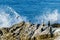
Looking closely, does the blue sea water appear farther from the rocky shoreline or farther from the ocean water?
the rocky shoreline

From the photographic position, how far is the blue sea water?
3607 centimetres

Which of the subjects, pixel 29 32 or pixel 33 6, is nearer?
pixel 29 32

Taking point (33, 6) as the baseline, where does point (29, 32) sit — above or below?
above

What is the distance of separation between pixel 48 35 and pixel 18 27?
3.40 meters

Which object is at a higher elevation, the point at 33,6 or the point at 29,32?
the point at 29,32

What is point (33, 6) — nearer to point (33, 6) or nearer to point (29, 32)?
point (33, 6)

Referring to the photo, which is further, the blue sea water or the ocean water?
the blue sea water

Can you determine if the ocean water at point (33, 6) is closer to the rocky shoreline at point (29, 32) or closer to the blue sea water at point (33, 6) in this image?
the blue sea water at point (33, 6)

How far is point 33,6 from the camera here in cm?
4034

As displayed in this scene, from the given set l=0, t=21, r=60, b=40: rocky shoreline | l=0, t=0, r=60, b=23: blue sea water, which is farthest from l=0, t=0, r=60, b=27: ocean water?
l=0, t=21, r=60, b=40: rocky shoreline

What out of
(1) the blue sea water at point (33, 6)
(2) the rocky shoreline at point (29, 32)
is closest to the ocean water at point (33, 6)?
(1) the blue sea water at point (33, 6)

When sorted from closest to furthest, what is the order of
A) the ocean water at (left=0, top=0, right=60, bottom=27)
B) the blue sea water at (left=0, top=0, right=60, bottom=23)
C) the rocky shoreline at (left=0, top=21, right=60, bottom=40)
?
the rocky shoreline at (left=0, top=21, right=60, bottom=40) < the ocean water at (left=0, top=0, right=60, bottom=27) < the blue sea water at (left=0, top=0, right=60, bottom=23)

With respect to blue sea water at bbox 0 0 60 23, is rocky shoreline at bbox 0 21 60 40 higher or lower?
higher

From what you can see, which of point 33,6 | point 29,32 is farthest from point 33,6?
point 29,32
